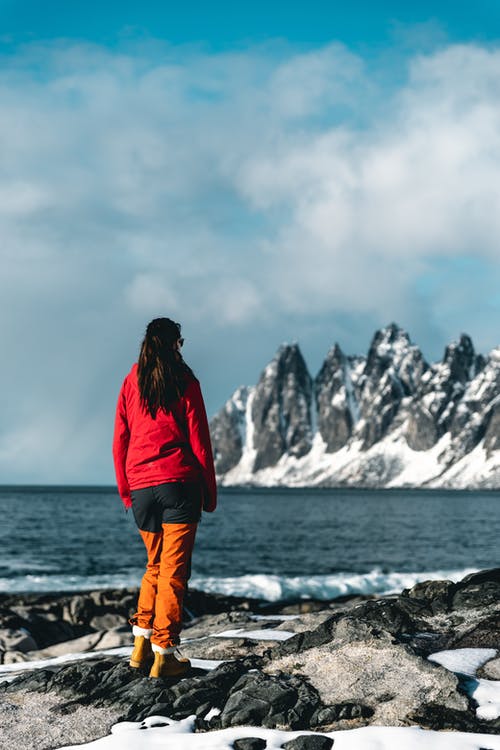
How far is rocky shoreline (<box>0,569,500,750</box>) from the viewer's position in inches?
230

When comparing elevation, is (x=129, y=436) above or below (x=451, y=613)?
above

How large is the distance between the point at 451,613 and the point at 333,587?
25885mm

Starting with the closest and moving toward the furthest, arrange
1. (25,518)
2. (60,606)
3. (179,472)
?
(179,472) → (60,606) → (25,518)

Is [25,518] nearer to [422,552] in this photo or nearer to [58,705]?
[422,552]

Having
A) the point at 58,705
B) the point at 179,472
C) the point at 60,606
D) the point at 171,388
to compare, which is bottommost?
the point at 60,606

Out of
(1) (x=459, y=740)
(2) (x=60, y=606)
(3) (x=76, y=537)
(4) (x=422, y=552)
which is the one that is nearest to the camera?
(1) (x=459, y=740)

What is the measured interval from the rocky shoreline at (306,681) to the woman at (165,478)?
21.9 inches

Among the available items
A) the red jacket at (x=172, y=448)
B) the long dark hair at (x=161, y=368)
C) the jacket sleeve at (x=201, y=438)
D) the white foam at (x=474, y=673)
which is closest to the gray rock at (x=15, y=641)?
the red jacket at (x=172, y=448)

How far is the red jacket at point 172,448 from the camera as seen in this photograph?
716 cm

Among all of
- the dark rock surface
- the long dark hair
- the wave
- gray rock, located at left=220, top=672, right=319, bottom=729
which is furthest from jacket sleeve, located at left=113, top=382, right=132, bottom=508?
the wave

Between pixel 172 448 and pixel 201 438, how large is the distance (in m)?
0.32

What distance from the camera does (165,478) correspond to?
711cm

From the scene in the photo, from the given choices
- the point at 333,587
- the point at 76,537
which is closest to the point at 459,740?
the point at 333,587

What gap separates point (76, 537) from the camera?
6862 cm
